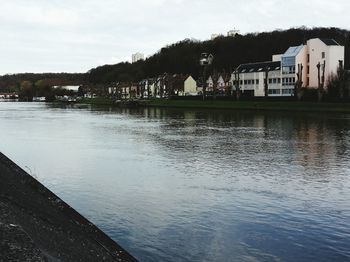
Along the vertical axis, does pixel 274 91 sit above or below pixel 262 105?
above

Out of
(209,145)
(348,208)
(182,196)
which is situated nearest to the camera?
(348,208)

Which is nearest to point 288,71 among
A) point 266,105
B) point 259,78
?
point 259,78

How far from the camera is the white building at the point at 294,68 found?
84194 mm

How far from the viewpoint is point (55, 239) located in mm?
9125

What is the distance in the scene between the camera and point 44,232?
9367mm

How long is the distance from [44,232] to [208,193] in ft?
22.3

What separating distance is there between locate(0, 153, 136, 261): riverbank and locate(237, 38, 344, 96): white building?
74.5m

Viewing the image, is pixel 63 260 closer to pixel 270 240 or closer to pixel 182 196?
pixel 270 240

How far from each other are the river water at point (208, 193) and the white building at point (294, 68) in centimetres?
5869

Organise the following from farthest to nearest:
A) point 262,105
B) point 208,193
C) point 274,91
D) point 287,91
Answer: point 274,91 < point 287,91 < point 262,105 < point 208,193

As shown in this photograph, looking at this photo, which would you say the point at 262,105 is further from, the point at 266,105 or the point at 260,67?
the point at 260,67

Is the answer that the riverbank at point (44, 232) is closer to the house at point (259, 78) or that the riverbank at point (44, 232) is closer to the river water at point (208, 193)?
the river water at point (208, 193)

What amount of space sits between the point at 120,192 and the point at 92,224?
420 cm

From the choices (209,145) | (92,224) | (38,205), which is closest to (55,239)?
(92,224)
